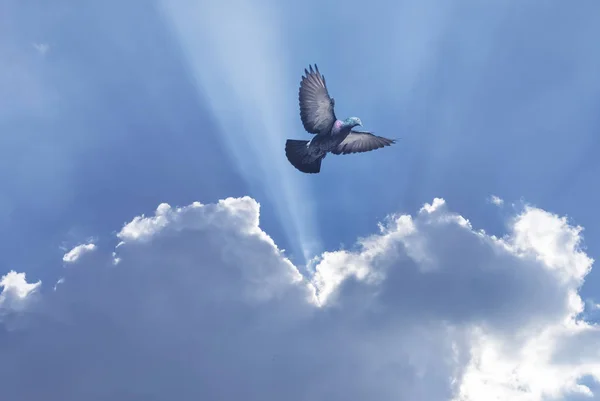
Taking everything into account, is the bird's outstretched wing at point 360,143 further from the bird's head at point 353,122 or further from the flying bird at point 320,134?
the bird's head at point 353,122

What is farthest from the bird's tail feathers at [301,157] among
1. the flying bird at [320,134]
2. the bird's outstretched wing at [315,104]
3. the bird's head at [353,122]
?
the bird's head at [353,122]

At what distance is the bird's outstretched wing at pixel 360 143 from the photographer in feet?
110

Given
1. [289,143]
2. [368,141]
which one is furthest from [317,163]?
[368,141]

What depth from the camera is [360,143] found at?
34062 millimetres

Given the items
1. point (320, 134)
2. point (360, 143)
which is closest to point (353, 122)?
point (320, 134)

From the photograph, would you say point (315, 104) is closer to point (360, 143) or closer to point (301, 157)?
point (301, 157)

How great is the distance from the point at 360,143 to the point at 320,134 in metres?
4.48

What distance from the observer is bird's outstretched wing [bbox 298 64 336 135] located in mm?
28719

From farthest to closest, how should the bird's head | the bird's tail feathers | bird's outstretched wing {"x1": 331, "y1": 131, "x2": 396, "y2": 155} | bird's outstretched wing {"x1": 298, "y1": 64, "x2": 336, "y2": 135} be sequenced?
bird's outstretched wing {"x1": 331, "y1": 131, "x2": 396, "y2": 155}
the bird's tail feathers
the bird's head
bird's outstretched wing {"x1": 298, "y1": 64, "x2": 336, "y2": 135}

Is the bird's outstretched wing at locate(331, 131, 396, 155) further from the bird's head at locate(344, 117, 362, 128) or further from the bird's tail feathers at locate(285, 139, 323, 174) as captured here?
the bird's head at locate(344, 117, 362, 128)

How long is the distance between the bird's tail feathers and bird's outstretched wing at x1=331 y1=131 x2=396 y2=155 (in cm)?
188

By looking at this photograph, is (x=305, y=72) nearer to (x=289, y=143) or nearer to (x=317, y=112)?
(x=317, y=112)

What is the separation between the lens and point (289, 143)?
3194 centimetres

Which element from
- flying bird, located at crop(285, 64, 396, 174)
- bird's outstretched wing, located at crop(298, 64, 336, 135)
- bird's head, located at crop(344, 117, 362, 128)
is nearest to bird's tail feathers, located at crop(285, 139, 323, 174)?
flying bird, located at crop(285, 64, 396, 174)
